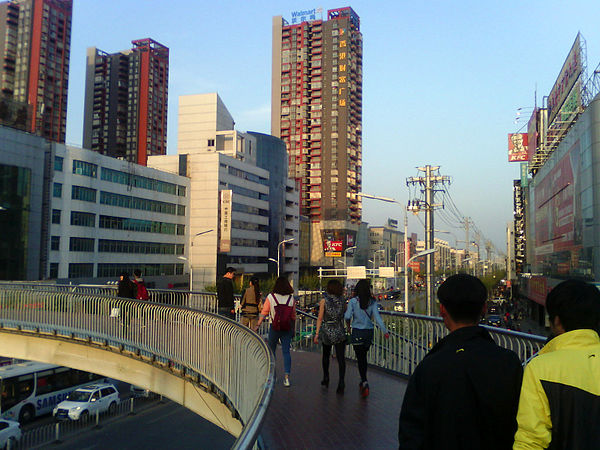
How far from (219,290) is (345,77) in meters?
125

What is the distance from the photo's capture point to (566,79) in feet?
145

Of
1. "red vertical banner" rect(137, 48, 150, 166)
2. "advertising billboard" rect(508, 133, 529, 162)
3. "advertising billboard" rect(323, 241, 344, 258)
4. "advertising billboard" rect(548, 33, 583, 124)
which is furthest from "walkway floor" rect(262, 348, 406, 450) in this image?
"red vertical banner" rect(137, 48, 150, 166)

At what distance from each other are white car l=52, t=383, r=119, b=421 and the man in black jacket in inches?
1150

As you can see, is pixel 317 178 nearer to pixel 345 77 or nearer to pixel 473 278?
pixel 345 77

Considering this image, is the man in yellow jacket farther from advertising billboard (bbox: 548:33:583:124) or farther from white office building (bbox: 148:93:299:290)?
white office building (bbox: 148:93:299:290)

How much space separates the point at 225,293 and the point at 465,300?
9.31 meters

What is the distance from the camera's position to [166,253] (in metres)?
68.8

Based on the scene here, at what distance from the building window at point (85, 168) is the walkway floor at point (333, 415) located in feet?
173

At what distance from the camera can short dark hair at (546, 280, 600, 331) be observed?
237 cm

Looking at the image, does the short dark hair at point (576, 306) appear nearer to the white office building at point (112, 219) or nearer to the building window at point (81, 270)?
the white office building at point (112, 219)

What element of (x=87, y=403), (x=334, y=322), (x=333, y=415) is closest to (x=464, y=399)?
(x=333, y=415)

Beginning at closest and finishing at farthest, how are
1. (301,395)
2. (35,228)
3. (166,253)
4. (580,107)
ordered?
(301,395)
(580,107)
(35,228)
(166,253)

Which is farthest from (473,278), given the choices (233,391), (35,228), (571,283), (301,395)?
(35,228)

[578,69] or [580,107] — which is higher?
[578,69]
